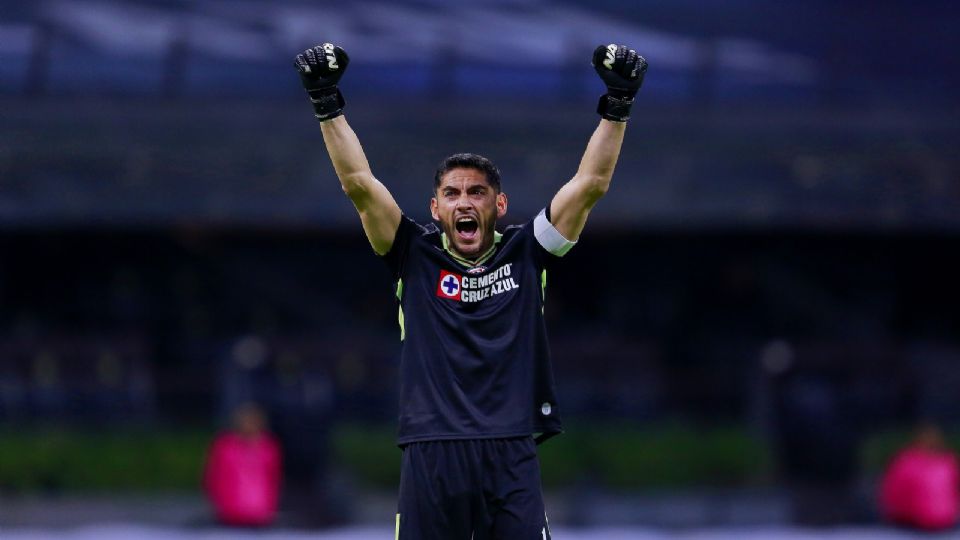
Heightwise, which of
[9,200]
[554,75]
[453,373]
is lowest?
[453,373]

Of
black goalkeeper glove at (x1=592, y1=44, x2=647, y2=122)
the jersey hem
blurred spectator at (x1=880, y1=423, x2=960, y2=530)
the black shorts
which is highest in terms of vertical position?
black goalkeeper glove at (x1=592, y1=44, x2=647, y2=122)

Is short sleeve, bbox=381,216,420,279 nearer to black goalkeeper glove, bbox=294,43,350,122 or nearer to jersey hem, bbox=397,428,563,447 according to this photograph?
black goalkeeper glove, bbox=294,43,350,122

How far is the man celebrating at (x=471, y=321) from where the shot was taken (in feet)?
15.7

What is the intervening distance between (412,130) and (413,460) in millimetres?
13212

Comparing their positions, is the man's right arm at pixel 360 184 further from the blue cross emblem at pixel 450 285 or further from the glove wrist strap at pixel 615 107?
the glove wrist strap at pixel 615 107

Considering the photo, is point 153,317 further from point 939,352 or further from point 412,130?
point 939,352

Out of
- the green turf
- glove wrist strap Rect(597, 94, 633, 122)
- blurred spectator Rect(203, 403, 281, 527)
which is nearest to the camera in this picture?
glove wrist strap Rect(597, 94, 633, 122)

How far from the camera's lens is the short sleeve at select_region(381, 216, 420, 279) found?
16.5ft

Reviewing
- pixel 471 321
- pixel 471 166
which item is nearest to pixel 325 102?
pixel 471 166

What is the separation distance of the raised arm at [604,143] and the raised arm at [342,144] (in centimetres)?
61

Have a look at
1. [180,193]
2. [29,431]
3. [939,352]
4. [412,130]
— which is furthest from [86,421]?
[939,352]

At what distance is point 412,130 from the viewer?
58.5 feet

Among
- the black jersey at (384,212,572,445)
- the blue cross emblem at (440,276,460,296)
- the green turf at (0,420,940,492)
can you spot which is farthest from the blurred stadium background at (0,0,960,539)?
the blue cross emblem at (440,276,460,296)

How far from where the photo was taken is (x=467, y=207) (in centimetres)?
490
